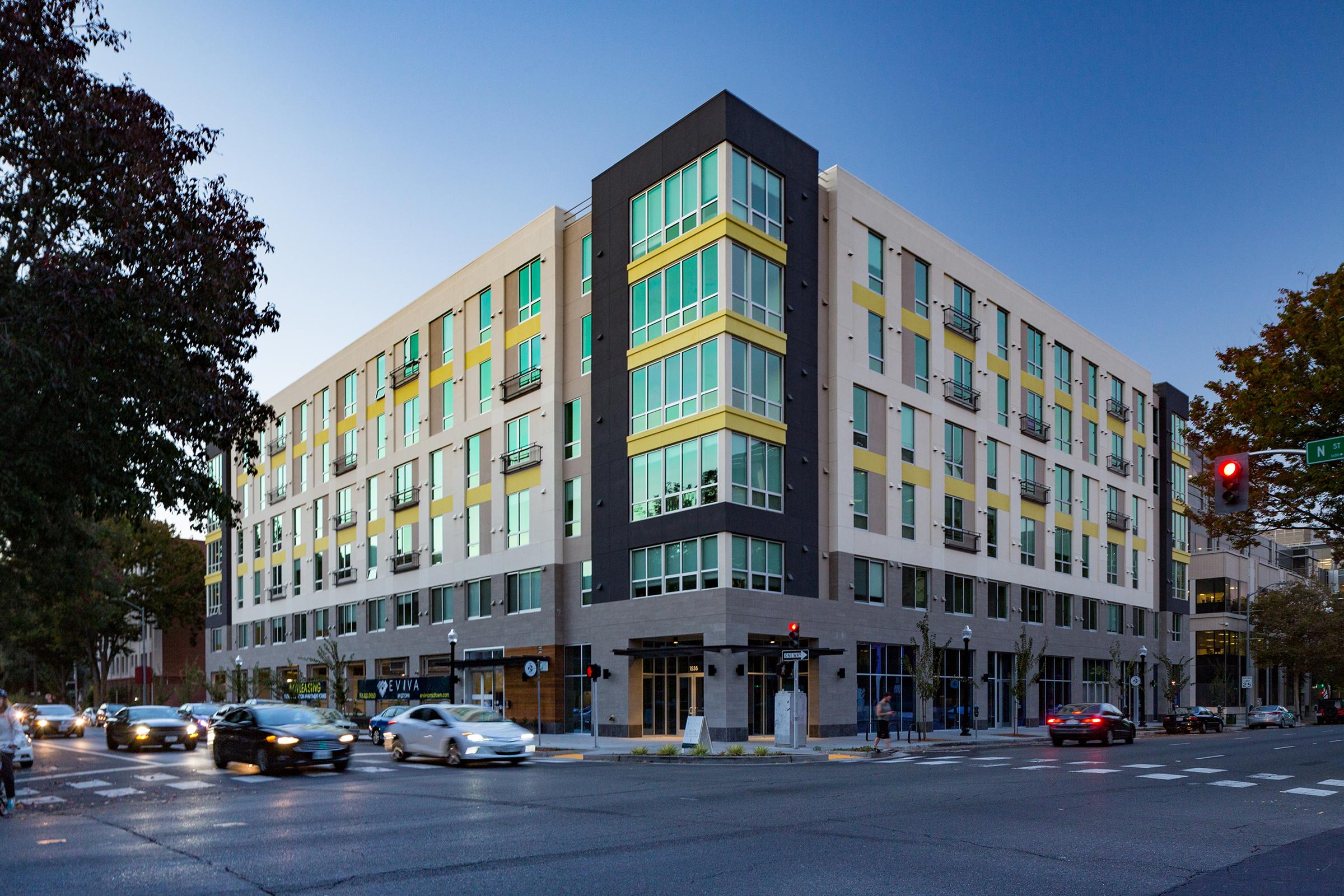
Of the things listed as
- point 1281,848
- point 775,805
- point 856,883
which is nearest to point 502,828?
point 775,805

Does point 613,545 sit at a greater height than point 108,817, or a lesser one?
greater

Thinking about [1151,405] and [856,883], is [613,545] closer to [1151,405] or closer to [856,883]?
[856,883]

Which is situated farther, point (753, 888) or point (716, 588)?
point (716, 588)

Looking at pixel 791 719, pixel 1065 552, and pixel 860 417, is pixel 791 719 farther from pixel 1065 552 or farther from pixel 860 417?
pixel 1065 552

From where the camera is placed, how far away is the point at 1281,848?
41.0ft

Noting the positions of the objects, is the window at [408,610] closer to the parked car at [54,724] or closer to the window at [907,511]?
the parked car at [54,724]

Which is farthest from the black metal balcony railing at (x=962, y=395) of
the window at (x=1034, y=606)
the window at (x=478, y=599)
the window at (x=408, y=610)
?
the window at (x=408, y=610)

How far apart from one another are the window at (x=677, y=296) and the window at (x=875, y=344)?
6.06m

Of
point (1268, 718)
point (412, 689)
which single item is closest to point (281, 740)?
point (412, 689)

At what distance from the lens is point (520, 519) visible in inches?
1905

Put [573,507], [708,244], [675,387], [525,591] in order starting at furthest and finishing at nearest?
[525,591] < [573,507] < [675,387] < [708,244]

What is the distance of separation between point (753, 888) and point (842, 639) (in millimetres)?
33019

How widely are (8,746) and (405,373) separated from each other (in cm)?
4261

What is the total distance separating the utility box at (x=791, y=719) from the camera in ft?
109
